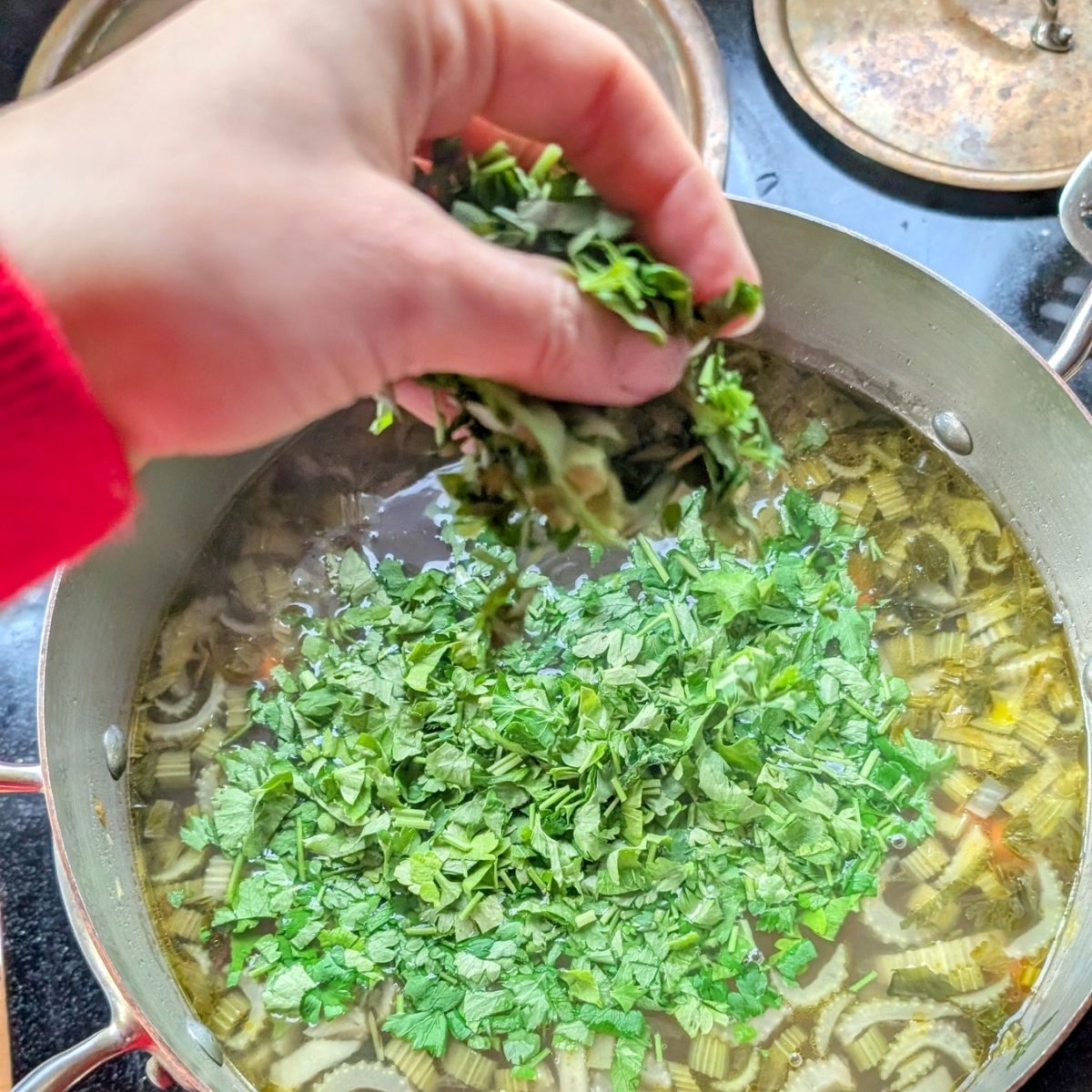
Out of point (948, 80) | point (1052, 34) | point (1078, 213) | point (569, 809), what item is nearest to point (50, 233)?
point (569, 809)

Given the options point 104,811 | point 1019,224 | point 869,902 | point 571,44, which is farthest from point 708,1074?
point 1019,224

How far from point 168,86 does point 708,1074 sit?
1.17 meters

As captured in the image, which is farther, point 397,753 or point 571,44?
point 397,753

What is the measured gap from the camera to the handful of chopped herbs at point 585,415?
83 cm

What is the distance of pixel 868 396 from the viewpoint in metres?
1.45

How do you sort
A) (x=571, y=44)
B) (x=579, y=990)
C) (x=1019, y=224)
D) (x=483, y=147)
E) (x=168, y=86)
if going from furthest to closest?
(x=1019, y=224) → (x=579, y=990) → (x=483, y=147) → (x=571, y=44) → (x=168, y=86)

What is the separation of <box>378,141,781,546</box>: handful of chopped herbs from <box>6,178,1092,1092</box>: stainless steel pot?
469 millimetres

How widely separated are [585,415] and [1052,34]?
118 centimetres

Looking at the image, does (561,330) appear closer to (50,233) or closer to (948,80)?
(50,233)

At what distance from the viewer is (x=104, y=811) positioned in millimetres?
1245

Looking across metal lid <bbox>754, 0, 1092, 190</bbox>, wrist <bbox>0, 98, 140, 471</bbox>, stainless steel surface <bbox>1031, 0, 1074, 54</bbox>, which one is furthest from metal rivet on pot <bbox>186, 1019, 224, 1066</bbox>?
stainless steel surface <bbox>1031, 0, 1074, 54</bbox>

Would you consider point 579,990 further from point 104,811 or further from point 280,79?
point 280,79

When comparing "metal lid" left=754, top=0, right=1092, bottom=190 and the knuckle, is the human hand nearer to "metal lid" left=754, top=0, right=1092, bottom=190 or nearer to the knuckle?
the knuckle

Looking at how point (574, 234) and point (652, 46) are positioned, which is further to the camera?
point (652, 46)
